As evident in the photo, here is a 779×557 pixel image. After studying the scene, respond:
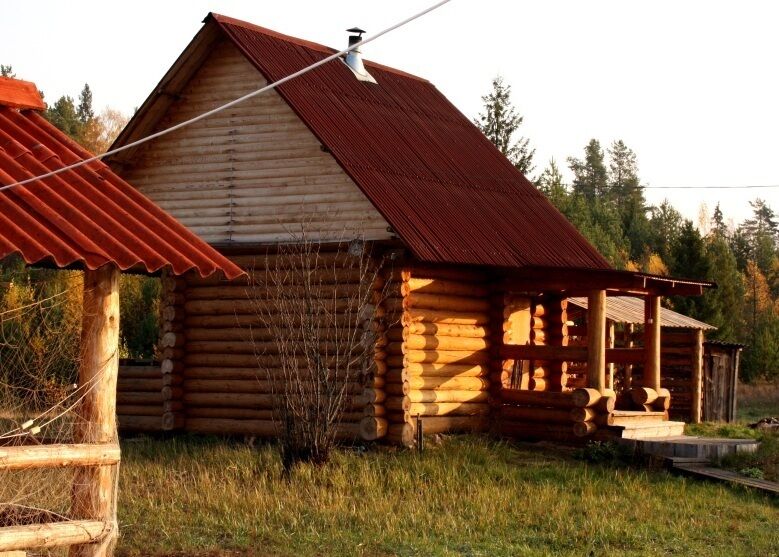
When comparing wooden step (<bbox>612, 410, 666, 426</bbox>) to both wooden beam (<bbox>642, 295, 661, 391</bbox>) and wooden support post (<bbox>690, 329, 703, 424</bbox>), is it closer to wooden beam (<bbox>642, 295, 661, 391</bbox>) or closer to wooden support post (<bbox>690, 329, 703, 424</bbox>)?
wooden beam (<bbox>642, 295, 661, 391</bbox>)

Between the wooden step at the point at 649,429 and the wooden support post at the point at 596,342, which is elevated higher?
the wooden support post at the point at 596,342

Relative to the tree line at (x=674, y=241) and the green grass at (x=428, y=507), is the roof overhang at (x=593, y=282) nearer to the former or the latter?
the green grass at (x=428, y=507)

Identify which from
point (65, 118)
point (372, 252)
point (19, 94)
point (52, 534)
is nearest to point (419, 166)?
point (372, 252)

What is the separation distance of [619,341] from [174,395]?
552 inches

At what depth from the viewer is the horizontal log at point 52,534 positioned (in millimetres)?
8633

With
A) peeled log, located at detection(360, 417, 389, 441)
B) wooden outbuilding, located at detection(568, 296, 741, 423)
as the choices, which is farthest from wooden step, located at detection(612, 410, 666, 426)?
wooden outbuilding, located at detection(568, 296, 741, 423)

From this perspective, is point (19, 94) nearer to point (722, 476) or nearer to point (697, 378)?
point (722, 476)

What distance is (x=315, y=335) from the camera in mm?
16812

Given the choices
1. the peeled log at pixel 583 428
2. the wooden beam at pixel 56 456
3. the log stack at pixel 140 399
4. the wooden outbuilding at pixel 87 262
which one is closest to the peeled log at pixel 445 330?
the peeled log at pixel 583 428

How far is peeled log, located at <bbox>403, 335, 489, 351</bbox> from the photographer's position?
19.3 metres

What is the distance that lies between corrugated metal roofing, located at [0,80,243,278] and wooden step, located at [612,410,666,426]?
35.6 ft

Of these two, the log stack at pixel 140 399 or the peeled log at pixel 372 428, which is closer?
the peeled log at pixel 372 428

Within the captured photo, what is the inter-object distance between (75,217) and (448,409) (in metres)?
11.5

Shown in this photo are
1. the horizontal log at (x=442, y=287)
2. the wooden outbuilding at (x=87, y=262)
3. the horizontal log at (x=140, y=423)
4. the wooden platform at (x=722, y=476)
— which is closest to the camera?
the wooden outbuilding at (x=87, y=262)
